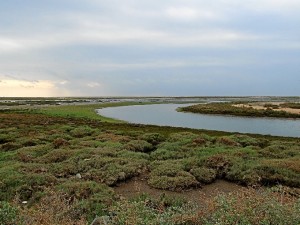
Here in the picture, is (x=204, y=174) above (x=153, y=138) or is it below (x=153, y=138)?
below

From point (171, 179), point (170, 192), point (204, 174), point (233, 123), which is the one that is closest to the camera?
point (170, 192)

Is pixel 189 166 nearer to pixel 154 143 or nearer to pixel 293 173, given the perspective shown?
pixel 293 173

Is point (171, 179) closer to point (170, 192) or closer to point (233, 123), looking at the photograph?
point (170, 192)

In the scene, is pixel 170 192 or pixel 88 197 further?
pixel 170 192

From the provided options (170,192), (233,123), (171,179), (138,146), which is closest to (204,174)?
(171,179)

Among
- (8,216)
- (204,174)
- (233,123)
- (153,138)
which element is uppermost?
(8,216)

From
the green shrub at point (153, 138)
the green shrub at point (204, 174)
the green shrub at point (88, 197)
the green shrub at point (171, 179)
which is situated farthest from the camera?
the green shrub at point (153, 138)

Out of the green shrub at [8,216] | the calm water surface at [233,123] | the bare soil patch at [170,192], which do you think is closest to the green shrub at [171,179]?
the bare soil patch at [170,192]

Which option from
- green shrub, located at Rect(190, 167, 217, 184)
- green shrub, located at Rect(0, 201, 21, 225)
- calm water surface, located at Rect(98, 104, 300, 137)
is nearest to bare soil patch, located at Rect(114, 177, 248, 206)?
green shrub, located at Rect(190, 167, 217, 184)

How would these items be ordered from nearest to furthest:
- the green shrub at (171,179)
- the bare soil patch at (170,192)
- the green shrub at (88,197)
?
1. the green shrub at (88,197)
2. the bare soil patch at (170,192)
3. the green shrub at (171,179)

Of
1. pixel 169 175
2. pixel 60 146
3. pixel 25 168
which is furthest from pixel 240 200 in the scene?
pixel 60 146

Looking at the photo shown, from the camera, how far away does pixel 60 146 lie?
2142cm

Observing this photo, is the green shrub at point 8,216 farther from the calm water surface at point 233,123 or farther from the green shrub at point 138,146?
the calm water surface at point 233,123

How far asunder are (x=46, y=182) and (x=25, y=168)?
2.48 m
